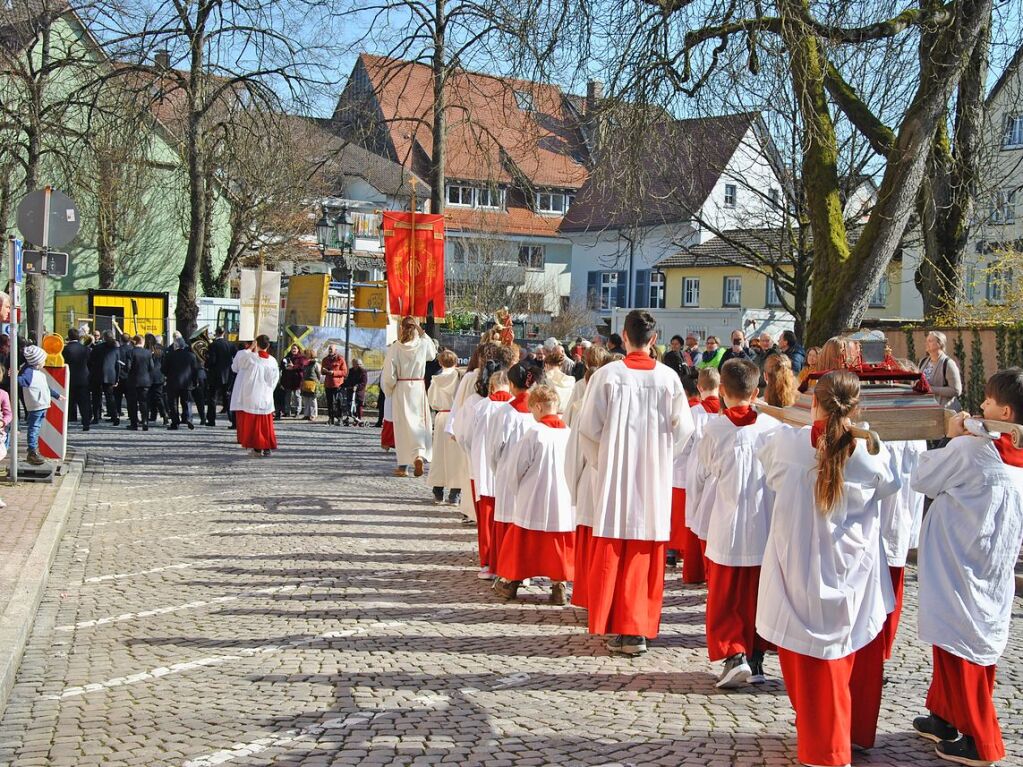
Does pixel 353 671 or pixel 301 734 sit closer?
pixel 301 734

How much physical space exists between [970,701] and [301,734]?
2.92 metres

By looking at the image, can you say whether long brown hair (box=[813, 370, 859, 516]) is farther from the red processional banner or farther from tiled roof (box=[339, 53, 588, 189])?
the red processional banner

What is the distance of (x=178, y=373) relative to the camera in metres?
21.8

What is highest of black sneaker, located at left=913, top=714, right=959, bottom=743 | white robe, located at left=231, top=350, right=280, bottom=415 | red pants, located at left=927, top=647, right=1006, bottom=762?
white robe, located at left=231, top=350, right=280, bottom=415

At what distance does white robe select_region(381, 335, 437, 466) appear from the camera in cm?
1577

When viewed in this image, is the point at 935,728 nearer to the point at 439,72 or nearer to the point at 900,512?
the point at 900,512

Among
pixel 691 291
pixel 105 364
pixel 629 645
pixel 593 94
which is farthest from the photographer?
pixel 691 291

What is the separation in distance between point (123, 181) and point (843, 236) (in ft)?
92.9

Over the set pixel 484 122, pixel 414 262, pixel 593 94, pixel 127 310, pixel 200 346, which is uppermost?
pixel 484 122

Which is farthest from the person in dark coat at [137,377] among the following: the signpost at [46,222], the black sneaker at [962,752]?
the black sneaker at [962,752]

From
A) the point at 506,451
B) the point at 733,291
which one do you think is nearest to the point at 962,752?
the point at 506,451

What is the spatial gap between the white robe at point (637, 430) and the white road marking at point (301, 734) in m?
1.59

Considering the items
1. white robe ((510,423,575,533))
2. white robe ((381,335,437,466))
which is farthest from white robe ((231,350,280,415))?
white robe ((510,423,575,533))

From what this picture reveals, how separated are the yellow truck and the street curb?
18807 mm
